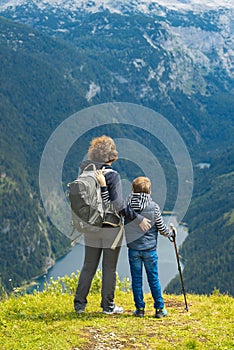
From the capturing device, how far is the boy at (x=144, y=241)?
12500 millimetres

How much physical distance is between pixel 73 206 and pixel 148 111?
4.01 meters

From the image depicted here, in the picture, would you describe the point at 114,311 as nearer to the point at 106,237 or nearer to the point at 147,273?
the point at 147,273

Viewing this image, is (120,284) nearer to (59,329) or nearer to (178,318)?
(178,318)

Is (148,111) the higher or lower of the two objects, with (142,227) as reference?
higher

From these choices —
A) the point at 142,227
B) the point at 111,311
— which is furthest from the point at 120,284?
the point at 142,227

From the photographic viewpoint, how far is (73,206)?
38.0 ft

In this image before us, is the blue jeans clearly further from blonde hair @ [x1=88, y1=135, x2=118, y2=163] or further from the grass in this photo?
blonde hair @ [x1=88, y1=135, x2=118, y2=163]

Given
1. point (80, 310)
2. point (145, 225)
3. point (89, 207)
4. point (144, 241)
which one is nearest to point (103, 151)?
point (89, 207)

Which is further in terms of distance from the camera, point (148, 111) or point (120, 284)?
point (120, 284)

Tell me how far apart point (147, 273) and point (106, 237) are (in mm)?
1459

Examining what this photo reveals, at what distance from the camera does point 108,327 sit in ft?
37.2

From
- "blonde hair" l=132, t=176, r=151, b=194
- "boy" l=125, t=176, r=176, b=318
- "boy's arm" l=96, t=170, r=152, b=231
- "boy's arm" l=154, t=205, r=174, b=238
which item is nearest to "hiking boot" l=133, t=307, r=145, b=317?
"boy" l=125, t=176, r=176, b=318

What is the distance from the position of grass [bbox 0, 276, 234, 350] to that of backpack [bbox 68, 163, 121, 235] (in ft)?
7.09

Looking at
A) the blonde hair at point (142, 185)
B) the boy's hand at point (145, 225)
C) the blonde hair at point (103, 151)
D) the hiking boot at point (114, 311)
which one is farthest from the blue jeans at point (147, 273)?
the blonde hair at point (103, 151)
